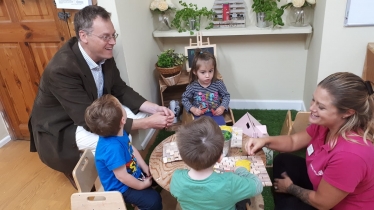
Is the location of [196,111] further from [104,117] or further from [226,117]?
[104,117]

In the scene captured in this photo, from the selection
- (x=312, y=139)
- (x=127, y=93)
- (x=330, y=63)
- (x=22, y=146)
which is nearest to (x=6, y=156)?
(x=22, y=146)

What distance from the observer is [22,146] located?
8.50 ft

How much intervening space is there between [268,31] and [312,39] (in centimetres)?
37

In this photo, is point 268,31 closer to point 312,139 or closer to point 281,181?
point 312,139

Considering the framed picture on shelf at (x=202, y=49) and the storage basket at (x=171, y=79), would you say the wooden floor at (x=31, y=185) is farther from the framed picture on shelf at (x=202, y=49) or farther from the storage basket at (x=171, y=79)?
the framed picture on shelf at (x=202, y=49)

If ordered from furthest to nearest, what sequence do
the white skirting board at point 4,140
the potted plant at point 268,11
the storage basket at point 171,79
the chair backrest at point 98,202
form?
the white skirting board at point 4,140
the storage basket at point 171,79
the potted plant at point 268,11
the chair backrest at point 98,202

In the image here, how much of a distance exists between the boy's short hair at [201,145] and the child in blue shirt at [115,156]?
0.43 metres

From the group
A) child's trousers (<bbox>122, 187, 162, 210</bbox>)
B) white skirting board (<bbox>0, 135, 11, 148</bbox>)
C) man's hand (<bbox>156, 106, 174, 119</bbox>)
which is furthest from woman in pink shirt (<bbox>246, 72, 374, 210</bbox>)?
white skirting board (<bbox>0, 135, 11, 148</bbox>)

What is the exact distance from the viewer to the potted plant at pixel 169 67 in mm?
2412

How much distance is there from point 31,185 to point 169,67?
138 cm

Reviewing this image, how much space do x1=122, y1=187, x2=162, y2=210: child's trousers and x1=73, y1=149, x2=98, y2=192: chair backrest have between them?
187mm

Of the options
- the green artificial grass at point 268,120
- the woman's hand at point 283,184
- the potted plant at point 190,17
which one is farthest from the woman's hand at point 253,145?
the potted plant at point 190,17

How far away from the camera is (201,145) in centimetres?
104

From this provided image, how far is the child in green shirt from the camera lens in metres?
1.04
